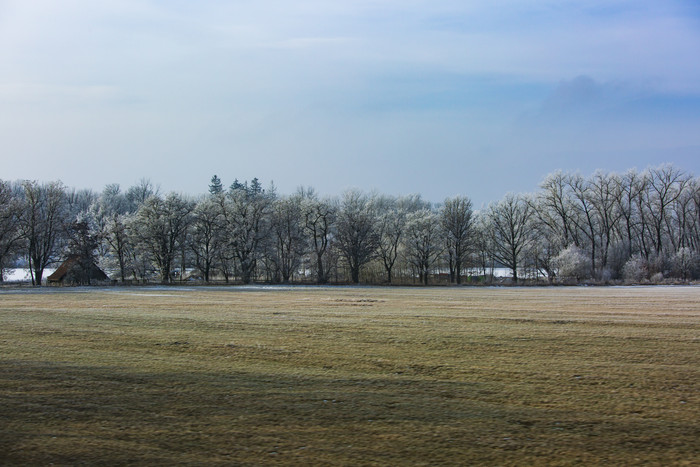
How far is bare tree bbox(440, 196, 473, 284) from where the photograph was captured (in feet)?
274

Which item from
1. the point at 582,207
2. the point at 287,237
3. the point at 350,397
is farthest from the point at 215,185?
the point at 350,397

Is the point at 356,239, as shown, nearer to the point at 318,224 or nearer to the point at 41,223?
the point at 318,224

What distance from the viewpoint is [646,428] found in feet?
26.1

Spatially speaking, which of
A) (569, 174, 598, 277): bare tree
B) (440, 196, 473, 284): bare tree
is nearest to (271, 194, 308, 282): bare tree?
(440, 196, 473, 284): bare tree

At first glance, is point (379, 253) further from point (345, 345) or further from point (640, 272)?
point (345, 345)

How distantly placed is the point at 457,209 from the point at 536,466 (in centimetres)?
7953

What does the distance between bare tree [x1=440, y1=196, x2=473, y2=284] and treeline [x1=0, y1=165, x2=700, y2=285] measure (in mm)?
203

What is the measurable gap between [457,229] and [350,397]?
7633 cm

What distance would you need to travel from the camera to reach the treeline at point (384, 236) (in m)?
74.2

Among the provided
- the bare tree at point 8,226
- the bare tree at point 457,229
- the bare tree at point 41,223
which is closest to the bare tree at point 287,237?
the bare tree at point 457,229

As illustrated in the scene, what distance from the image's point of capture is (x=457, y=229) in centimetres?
8394

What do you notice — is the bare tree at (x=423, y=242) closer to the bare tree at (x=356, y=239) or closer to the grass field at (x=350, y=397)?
the bare tree at (x=356, y=239)

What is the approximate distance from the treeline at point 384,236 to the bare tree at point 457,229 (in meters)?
0.20

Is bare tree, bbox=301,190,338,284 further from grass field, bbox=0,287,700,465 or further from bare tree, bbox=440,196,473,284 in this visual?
grass field, bbox=0,287,700,465
